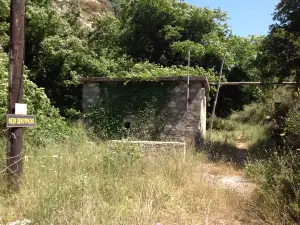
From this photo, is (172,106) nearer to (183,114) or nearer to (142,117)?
(183,114)

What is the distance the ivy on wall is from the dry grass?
4070mm

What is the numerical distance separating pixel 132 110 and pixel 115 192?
6172mm

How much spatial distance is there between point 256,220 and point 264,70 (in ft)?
28.9

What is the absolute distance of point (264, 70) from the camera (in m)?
11.8

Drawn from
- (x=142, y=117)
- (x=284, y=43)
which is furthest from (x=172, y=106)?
(x=284, y=43)

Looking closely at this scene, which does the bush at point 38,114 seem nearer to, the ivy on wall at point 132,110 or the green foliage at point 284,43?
the ivy on wall at point 132,110

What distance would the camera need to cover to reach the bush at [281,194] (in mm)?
3916

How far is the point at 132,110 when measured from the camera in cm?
1032

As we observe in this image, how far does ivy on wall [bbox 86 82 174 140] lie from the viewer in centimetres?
1000

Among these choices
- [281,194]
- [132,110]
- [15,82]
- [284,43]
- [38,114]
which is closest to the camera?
[281,194]

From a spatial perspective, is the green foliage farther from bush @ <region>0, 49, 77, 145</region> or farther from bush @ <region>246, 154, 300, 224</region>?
bush @ <region>0, 49, 77, 145</region>

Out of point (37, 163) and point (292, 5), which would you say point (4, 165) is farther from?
point (292, 5)

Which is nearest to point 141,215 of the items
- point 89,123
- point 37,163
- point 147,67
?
point 37,163

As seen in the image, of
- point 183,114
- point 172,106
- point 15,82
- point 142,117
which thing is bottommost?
point 142,117
